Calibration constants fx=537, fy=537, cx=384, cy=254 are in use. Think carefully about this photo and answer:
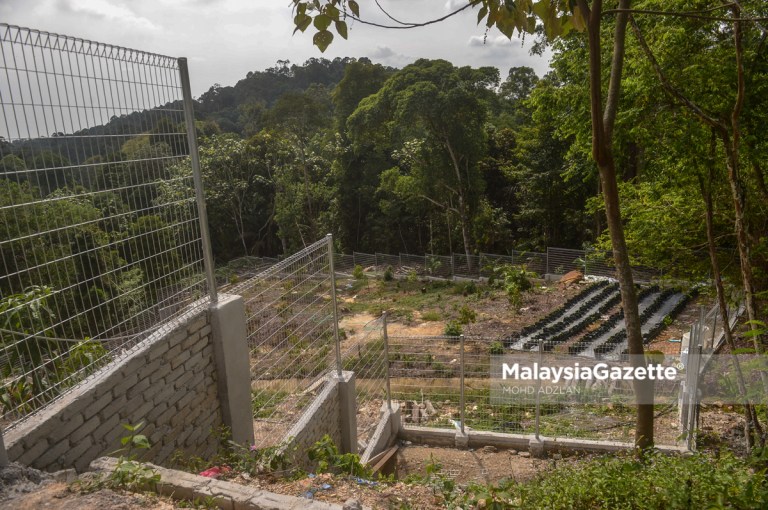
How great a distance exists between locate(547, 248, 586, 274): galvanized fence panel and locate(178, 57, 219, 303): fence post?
16.3 metres

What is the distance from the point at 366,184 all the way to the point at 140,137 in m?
22.3

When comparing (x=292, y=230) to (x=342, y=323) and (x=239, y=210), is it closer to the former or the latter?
(x=239, y=210)

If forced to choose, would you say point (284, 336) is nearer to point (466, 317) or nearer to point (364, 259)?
point (466, 317)

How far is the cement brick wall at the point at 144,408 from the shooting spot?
2.69 meters

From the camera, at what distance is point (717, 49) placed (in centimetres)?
678

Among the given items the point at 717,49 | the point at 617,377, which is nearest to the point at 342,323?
the point at 617,377

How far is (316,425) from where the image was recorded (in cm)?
497

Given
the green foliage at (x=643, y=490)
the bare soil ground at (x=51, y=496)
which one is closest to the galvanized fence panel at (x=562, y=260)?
the green foliage at (x=643, y=490)

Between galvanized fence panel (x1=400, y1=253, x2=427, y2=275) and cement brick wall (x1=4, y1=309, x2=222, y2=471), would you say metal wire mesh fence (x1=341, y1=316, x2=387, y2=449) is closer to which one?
cement brick wall (x1=4, y1=309, x2=222, y2=471)

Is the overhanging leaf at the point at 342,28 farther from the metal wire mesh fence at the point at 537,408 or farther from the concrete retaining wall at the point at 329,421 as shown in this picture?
the metal wire mesh fence at the point at 537,408

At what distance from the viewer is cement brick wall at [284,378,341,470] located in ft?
14.1

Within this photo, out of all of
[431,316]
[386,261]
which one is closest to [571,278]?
[431,316]

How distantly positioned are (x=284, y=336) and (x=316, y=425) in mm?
897

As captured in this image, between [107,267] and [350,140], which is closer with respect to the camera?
[107,267]
